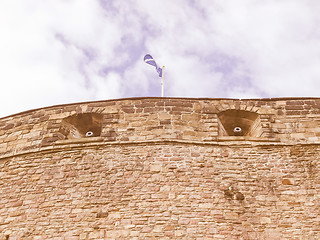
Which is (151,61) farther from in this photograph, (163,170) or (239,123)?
(163,170)

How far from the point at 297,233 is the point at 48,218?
4009mm

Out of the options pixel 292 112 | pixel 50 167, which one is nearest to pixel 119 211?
pixel 50 167

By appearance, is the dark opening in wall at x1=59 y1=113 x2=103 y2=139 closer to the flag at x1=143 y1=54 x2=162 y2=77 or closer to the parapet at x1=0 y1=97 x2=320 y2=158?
the parapet at x1=0 y1=97 x2=320 y2=158

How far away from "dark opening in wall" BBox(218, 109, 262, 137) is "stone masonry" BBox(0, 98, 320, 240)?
2 centimetres

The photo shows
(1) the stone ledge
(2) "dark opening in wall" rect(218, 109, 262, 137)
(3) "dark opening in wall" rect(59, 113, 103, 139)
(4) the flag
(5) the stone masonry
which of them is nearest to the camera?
(5) the stone masonry

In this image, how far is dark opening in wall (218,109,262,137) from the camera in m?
7.95

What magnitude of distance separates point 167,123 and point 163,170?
98 centimetres

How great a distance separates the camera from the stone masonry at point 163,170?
21.7ft

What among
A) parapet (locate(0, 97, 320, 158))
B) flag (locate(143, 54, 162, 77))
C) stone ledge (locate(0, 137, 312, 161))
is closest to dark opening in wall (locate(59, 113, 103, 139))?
parapet (locate(0, 97, 320, 158))

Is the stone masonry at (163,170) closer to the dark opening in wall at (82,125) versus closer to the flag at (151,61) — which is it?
the dark opening in wall at (82,125)

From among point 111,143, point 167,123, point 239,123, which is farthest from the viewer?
point 239,123

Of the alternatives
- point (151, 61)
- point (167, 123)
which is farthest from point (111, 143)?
point (151, 61)

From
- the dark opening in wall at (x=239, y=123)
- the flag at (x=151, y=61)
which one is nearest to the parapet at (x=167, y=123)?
the dark opening in wall at (x=239, y=123)

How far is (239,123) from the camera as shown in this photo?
8.28 m
